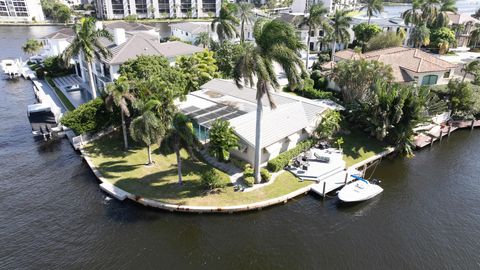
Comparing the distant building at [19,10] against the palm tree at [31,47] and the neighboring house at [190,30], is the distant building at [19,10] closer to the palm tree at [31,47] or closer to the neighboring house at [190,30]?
the palm tree at [31,47]

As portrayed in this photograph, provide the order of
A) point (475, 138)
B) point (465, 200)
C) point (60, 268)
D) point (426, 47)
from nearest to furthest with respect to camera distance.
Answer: point (60, 268) < point (465, 200) < point (475, 138) < point (426, 47)

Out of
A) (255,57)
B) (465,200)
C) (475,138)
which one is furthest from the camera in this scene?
(475,138)

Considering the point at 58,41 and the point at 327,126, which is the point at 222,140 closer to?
the point at 327,126

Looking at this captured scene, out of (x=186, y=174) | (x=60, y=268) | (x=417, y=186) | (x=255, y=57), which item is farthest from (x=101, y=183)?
(x=417, y=186)

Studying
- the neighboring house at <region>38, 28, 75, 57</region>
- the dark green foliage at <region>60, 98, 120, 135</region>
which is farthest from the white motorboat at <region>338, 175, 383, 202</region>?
the neighboring house at <region>38, 28, 75, 57</region>

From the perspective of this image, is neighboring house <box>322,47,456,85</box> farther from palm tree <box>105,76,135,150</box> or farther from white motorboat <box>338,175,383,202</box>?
palm tree <box>105,76,135,150</box>

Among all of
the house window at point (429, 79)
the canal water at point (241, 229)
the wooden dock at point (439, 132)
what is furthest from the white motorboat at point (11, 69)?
the house window at point (429, 79)

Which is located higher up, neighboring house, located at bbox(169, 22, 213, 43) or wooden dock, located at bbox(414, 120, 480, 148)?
neighboring house, located at bbox(169, 22, 213, 43)

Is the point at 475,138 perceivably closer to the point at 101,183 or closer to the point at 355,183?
the point at 355,183

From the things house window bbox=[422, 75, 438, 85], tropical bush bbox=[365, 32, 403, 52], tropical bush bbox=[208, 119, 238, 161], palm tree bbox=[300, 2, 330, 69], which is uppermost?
palm tree bbox=[300, 2, 330, 69]
